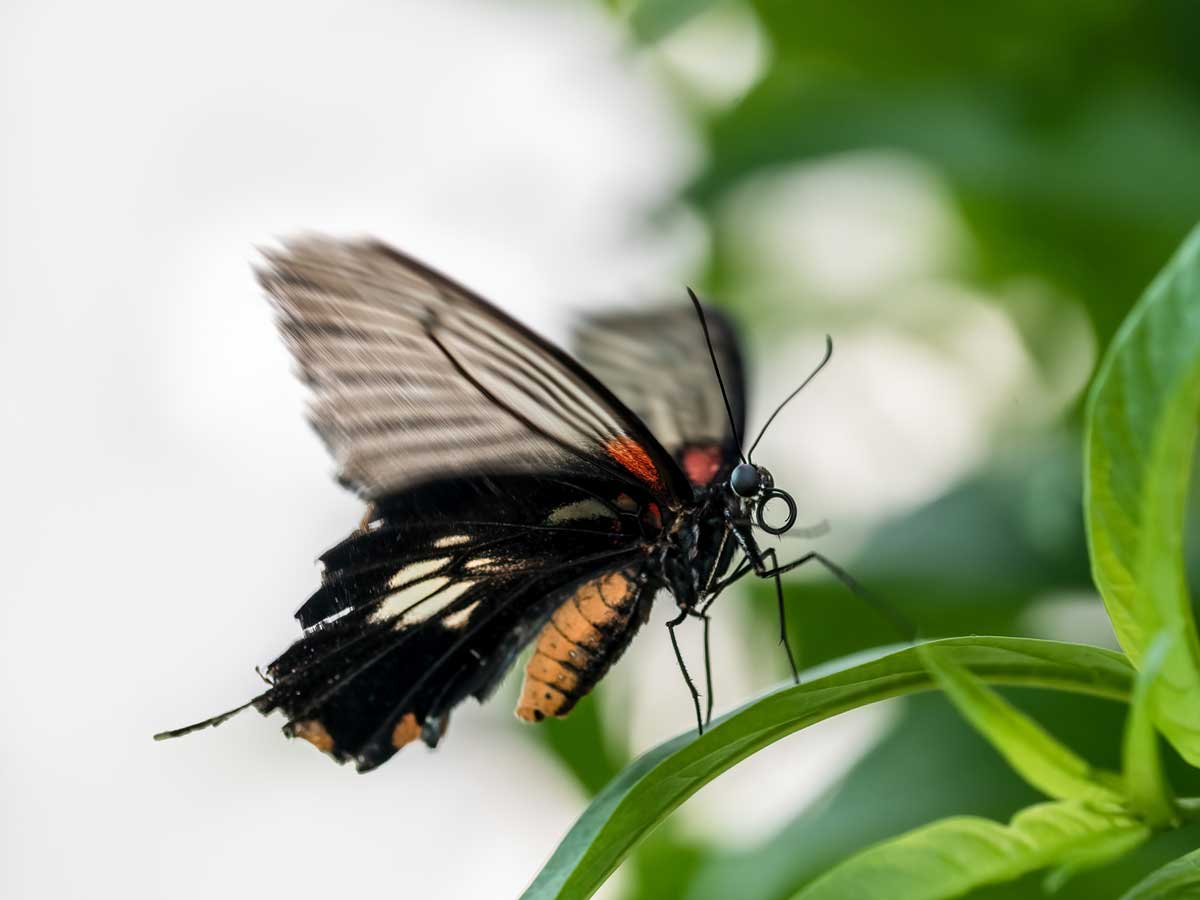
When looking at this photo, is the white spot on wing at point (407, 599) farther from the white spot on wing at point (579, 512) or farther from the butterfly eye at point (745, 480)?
the butterfly eye at point (745, 480)

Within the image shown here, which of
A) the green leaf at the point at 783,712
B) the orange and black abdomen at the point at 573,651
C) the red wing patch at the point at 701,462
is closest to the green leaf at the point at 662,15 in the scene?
the red wing patch at the point at 701,462

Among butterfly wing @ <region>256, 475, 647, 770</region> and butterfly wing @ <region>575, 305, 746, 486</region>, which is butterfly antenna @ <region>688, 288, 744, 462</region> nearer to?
butterfly wing @ <region>575, 305, 746, 486</region>

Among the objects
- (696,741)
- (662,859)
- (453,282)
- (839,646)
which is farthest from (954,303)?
(696,741)

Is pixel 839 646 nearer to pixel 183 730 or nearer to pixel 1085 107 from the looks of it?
pixel 1085 107

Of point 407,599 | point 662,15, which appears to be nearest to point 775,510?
point 407,599

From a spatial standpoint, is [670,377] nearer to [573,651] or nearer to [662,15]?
[573,651]

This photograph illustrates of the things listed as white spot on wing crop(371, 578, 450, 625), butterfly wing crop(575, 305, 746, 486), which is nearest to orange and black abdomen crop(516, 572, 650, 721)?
white spot on wing crop(371, 578, 450, 625)
